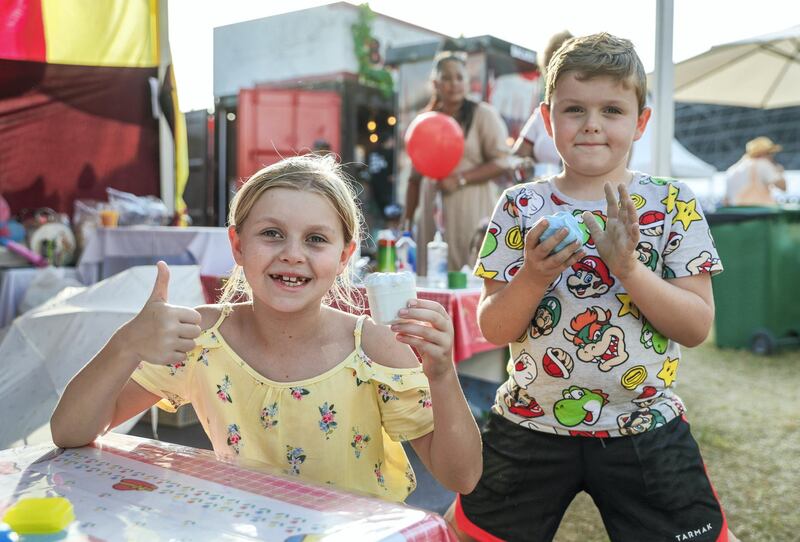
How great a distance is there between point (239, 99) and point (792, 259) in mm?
7131

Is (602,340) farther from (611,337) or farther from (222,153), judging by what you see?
(222,153)

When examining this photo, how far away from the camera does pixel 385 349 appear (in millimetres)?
1488

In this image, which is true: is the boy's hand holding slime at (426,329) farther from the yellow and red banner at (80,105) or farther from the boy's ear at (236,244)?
the yellow and red banner at (80,105)

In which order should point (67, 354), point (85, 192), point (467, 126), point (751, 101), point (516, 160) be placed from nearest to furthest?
point (67, 354)
point (516, 160)
point (467, 126)
point (85, 192)
point (751, 101)

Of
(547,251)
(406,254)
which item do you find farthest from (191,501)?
(406,254)

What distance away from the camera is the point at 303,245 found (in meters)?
1.41

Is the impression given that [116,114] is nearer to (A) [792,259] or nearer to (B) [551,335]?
(B) [551,335]

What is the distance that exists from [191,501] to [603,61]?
4.05 ft

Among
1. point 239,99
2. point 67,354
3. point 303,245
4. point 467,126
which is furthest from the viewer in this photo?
point 239,99

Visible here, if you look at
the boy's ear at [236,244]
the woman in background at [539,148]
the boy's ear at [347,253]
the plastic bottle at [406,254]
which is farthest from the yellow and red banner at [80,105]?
the boy's ear at [347,253]

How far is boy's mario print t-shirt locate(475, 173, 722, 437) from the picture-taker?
1576mm

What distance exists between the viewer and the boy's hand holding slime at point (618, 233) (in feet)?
4.56

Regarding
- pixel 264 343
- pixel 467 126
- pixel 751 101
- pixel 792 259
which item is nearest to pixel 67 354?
pixel 264 343

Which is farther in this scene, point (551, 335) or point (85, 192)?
point (85, 192)
